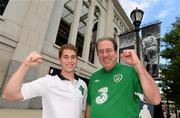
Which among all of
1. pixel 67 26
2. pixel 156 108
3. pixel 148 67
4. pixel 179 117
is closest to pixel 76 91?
pixel 156 108

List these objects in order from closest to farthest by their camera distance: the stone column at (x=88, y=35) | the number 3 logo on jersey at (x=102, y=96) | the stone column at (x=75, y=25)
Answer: the number 3 logo on jersey at (x=102, y=96), the stone column at (x=75, y=25), the stone column at (x=88, y=35)

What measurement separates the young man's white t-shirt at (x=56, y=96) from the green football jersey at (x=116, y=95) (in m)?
→ 0.18

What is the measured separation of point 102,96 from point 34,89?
27.6 inches

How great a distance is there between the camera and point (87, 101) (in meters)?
2.16

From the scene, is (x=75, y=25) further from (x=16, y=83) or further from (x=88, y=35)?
(x=16, y=83)

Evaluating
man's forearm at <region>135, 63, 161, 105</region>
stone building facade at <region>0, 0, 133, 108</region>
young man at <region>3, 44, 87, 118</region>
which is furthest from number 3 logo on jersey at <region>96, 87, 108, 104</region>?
stone building facade at <region>0, 0, 133, 108</region>

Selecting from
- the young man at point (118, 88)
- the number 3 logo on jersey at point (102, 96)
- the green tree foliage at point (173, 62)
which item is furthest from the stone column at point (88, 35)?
the number 3 logo on jersey at point (102, 96)

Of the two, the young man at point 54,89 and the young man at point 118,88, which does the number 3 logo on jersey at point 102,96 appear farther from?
the young man at point 54,89

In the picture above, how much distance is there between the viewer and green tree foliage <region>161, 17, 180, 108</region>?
1198 cm

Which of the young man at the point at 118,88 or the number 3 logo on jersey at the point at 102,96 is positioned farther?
the number 3 logo on jersey at the point at 102,96

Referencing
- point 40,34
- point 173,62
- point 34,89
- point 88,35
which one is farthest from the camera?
point 88,35

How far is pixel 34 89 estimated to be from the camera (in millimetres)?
1846

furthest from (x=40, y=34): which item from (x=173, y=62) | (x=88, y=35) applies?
(x=173, y=62)

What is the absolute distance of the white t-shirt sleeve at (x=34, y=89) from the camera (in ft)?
5.90
